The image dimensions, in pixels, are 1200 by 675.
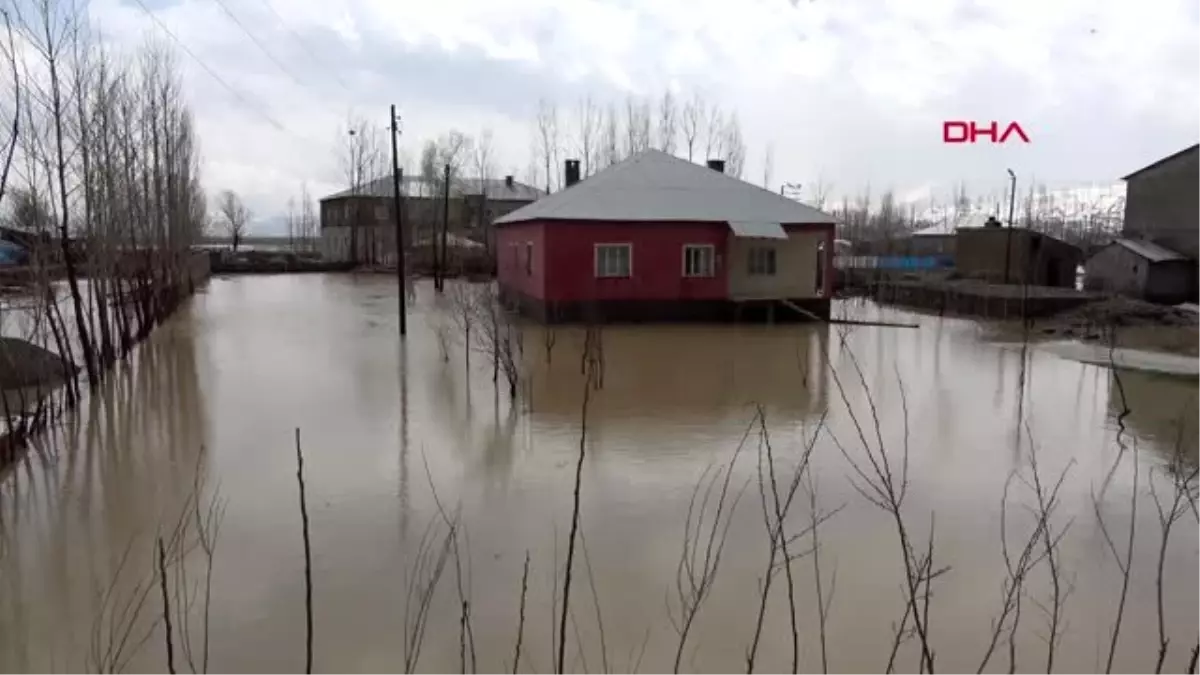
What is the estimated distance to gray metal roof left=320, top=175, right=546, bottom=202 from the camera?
44.7m

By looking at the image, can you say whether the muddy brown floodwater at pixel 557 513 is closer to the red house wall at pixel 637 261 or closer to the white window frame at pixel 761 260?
the red house wall at pixel 637 261

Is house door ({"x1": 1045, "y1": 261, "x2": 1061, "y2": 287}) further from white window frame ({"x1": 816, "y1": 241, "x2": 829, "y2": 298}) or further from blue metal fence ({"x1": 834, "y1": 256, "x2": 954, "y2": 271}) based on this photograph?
white window frame ({"x1": 816, "y1": 241, "x2": 829, "y2": 298})

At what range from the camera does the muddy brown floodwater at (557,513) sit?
4695mm

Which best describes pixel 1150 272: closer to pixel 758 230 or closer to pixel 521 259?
pixel 758 230

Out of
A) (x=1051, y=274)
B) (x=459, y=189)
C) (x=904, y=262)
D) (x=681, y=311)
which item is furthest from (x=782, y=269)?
(x=459, y=189)

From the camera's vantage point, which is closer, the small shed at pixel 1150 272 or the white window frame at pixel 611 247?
the white window frame at pixel 611 247

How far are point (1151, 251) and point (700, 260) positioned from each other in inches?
513

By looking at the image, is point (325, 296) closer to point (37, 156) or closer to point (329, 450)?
point (37, 156)

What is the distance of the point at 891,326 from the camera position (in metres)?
19.2

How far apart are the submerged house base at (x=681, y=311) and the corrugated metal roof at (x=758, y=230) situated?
1510 millimetres

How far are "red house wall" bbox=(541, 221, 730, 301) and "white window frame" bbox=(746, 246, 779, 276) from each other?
2.20 ft

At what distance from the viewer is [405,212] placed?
41656 mm

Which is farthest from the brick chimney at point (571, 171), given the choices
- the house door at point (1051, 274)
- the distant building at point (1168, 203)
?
the distant building at point (1168, 203)

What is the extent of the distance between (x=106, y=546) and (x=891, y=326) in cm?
1647
